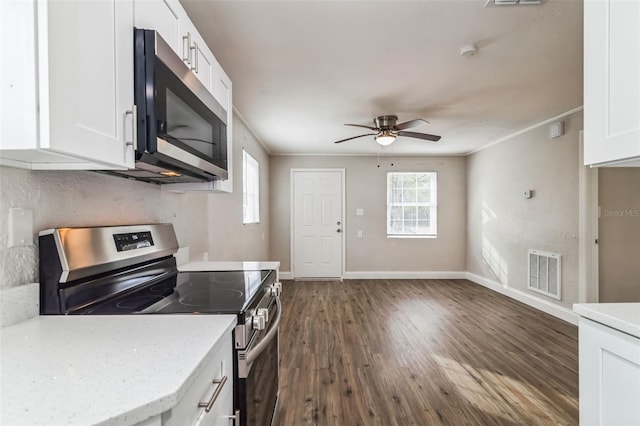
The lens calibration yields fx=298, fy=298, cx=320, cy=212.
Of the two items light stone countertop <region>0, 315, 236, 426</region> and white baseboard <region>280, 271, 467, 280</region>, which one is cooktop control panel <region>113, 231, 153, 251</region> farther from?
white baseboard <region>280, 271, 467, 280</region>

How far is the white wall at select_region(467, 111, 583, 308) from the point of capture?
129 inches

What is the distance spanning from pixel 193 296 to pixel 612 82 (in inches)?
62.6

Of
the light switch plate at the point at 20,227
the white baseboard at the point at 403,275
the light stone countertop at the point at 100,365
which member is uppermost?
the light switch plate at the point at 20,227

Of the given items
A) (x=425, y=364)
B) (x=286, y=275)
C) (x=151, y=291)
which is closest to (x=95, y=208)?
(x=151, y=291)

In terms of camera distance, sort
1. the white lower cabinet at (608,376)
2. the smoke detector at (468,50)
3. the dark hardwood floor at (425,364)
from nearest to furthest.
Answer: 1. the white lower cabinet at (608,376)
2. the dark hardwood floor at (425,364)
3. the smoke detector at (468,50)

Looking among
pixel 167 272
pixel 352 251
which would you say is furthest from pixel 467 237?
pixel 167 272

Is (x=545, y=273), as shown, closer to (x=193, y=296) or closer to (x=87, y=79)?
(x=193, y=296)

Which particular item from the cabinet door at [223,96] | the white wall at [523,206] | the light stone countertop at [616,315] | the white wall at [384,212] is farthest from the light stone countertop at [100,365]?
the white wall at [384,212]

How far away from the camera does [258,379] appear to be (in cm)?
111

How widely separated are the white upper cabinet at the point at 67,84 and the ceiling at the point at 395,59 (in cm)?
94

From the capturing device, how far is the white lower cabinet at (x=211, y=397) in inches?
23.2

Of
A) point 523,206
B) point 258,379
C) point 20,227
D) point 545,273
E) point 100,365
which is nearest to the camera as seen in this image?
point 100,365

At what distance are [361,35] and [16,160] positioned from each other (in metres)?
1.75

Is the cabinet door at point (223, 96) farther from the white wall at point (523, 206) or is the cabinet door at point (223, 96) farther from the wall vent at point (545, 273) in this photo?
the wall vent at point (545, 273)
